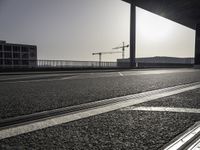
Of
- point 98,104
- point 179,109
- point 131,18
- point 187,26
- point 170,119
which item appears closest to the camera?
point 170,119

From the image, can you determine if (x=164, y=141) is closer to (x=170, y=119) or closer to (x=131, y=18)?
(x=170, y=119)

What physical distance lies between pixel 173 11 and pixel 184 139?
141 ft

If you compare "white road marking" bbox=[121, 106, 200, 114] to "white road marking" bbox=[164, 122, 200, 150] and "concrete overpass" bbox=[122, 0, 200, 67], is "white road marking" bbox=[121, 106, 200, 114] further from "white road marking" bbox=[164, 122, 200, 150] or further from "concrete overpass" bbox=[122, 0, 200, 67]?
"concrete overpass" bbox=[122, 0, 200, 67]

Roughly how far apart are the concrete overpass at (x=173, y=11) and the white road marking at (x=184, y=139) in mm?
32806

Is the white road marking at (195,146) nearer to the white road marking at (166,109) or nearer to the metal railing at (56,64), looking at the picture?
the white road marking at (166,109)

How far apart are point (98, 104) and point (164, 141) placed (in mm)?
1879

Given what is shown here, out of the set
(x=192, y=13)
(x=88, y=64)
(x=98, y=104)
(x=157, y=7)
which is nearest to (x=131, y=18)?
(x=157, y=7)

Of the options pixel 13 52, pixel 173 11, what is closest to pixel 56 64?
pixel 173 11

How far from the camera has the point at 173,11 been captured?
41.3 metres

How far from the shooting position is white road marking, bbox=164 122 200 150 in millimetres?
1753

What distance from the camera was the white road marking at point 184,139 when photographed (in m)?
1.75

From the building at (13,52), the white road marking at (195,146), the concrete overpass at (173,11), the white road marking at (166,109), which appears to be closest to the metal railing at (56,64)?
the concrete overpass at (173,11)

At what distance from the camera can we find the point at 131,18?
36375 millimetres

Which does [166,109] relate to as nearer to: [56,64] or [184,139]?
[184,139]
